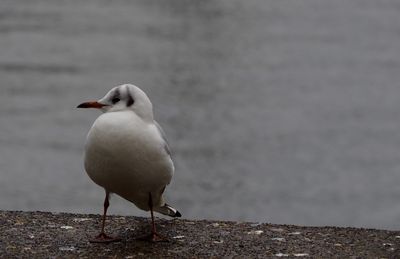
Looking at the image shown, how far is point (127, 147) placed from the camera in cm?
493

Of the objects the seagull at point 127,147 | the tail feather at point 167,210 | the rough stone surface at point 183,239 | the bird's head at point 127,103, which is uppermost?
the bird's head at point 127,103

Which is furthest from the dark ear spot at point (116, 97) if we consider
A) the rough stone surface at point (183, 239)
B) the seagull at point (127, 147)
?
the rough stone surface at point (183, 239)

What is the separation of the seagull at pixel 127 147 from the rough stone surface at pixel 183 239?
1.14ft

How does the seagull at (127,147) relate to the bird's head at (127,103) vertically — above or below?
below

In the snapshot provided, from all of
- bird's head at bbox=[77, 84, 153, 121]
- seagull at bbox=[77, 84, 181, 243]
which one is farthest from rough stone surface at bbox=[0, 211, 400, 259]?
bird's head at bbox=[77, 84, 153, 121]

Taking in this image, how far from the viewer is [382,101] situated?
15539 mm

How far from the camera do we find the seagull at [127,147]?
16.2ft

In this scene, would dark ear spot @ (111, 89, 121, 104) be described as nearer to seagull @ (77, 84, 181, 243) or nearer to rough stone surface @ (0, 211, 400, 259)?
seagull @ (77, 84, 181, 243)

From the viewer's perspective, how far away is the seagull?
4.93 meters

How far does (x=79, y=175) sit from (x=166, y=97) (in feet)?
10.9

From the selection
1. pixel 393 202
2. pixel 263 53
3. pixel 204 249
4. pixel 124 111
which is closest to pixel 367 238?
pixel 204 249

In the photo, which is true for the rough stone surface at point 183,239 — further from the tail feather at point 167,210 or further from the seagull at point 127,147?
the seagull at point 127,147

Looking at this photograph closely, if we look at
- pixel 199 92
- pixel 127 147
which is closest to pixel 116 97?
pixel 127 147

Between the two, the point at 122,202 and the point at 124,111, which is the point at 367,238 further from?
the point at 122,202
